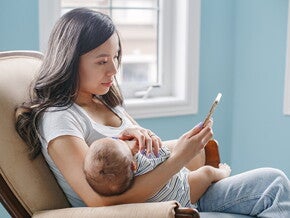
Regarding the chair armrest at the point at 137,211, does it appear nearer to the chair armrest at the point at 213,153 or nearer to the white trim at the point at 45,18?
the chair armrest at the point at 213,153

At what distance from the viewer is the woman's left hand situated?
1.72 metres

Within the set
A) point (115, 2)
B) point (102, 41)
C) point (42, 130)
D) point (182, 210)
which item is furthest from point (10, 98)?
point (115, 2)

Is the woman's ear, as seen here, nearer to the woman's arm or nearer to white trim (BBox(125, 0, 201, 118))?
the woman's arm

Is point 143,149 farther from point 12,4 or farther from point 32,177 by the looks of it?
point 12,4

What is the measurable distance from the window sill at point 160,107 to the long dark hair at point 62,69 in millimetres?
958

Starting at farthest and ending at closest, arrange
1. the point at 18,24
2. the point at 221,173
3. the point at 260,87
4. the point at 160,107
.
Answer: the point at 260,87 → the point at 160,107 → the point at 18,24 → the point at 221,173

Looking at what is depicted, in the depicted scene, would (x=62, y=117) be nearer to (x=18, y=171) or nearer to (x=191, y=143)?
(x=18, y=171)

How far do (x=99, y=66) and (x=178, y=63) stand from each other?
1.24 m

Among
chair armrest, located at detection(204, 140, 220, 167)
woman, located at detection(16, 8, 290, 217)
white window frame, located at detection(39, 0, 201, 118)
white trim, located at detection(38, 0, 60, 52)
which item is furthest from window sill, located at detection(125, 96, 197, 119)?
woman, located at detection(16, 8, 290, 217)

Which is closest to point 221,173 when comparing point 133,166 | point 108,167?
point 133,166

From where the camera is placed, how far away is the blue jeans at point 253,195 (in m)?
1.75

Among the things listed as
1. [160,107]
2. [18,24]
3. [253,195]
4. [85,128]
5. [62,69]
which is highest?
[18,24]

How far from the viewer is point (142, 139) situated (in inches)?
68.1

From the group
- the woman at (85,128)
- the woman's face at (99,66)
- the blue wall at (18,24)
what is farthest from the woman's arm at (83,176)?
the blue wall at (18,24)
